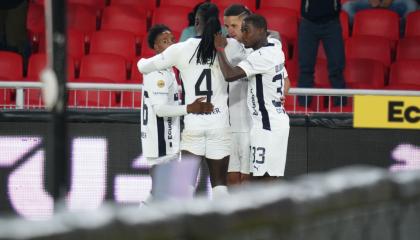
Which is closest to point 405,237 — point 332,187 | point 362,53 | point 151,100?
point 332,187

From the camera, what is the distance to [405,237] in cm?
336

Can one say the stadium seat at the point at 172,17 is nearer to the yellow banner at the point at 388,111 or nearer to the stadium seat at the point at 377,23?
the stadium seat at the point at 377,23

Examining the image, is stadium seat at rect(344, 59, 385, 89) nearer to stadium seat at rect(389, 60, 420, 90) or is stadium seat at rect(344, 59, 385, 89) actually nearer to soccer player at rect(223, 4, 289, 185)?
stadium seat at rect(389, 60, 420, 90)

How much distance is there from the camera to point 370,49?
1215 centimetres

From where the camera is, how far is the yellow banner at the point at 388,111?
359 inches

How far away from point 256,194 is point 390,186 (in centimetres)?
67

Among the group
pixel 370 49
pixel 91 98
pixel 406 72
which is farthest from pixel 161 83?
pixel 370 49

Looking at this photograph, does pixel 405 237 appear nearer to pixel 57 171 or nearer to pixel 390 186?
pixel 390 186

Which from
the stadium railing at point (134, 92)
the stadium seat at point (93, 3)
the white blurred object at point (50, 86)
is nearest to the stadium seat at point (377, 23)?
the stadium railing at point (134, 92)

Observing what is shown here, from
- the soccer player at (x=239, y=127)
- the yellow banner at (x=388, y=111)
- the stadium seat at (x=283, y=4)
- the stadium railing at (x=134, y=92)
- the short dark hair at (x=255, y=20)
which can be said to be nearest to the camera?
the short dark hair at (x=255, y=20)

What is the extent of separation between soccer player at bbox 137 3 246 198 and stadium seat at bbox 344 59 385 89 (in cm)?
335

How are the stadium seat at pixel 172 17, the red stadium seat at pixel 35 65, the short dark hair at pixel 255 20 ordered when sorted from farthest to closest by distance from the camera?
1. the stadium seat at pixel 172 17
2. the red stadium seat at pixel 35 65
3. the short dark hair at pixel 255 20

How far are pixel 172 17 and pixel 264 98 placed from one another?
14.3ft

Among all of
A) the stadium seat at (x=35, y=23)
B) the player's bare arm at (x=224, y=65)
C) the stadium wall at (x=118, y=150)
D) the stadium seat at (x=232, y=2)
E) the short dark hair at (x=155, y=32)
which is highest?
the stadium seat at (x=232, y=2)
